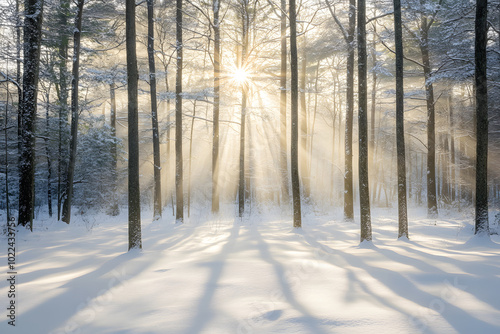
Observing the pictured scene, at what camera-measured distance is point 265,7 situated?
15.6 m

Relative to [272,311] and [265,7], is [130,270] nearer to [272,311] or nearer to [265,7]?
[272,311]

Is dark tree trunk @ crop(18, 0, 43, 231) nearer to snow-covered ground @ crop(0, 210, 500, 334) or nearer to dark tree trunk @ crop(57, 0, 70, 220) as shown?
snow-covered ground @ crop(0, 210, 500, 334)

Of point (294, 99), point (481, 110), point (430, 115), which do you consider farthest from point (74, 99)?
point (430, 115)

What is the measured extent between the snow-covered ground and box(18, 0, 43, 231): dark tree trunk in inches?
87.1

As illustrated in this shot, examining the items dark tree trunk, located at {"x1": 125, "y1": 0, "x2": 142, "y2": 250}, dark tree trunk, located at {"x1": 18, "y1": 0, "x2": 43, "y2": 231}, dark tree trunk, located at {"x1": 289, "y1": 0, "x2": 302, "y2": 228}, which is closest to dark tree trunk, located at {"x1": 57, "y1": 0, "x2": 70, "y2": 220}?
dark tree trunk, located at {"x1": 18, "y1": 0, "x2": 43, "y2": 231}

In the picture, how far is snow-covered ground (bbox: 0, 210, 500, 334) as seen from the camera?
3252 millimetres

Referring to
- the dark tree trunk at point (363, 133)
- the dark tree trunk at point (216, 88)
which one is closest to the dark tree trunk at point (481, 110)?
the dark tree trunk at point (363, 133)

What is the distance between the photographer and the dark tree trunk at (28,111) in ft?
31.1

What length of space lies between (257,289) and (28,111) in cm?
1003

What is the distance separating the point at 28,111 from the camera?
31.5ft

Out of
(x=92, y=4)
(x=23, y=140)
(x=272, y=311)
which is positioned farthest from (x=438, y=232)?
(x=92, y=4)

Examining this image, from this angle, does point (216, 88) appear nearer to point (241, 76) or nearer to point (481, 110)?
point (241, 76)

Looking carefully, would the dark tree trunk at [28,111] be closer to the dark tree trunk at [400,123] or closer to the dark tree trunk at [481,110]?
the dark tree trunk at [400,123]

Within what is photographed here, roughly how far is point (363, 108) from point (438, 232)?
5.80m
